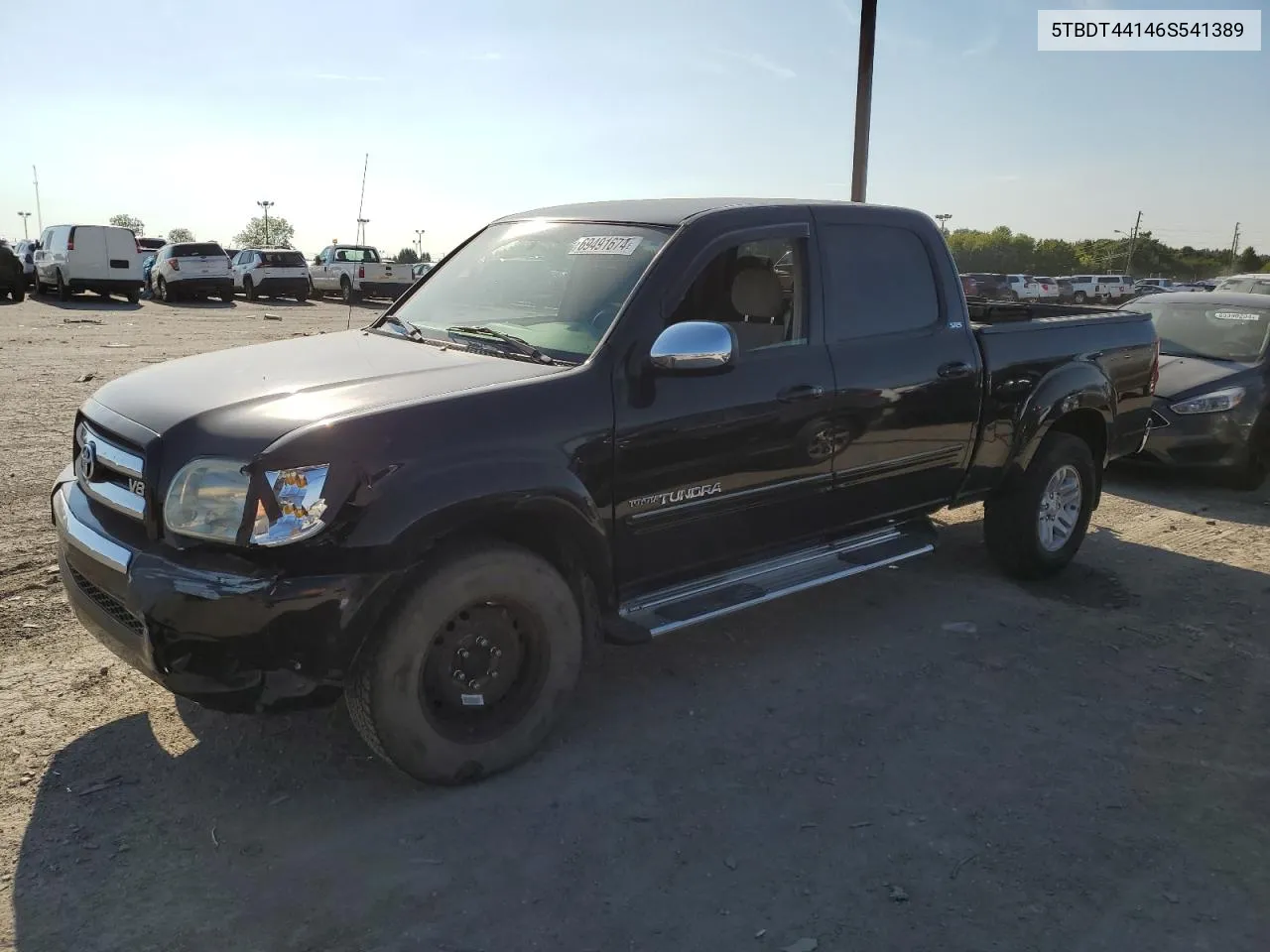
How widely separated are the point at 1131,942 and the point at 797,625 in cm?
238

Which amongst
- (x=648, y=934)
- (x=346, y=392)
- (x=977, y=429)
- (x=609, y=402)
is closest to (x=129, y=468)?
(x=346, y=392)

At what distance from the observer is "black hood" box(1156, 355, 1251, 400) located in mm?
8094

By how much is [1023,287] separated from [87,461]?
45.6 metres

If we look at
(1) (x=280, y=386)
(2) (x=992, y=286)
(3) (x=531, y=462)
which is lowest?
(3) (x=531, y=462)

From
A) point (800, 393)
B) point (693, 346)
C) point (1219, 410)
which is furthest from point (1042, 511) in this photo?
point (1219, 410)

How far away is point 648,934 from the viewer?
2.67 m

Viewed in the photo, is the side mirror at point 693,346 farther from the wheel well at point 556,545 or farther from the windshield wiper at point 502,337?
the wheel well at point 556,545

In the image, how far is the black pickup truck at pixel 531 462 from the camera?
2938 mm

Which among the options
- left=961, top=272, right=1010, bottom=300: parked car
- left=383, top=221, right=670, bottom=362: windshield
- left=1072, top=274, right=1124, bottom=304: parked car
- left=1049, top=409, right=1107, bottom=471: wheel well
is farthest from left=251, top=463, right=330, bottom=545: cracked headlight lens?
left=1072, top=274, right=1124, bottom=304: parked car

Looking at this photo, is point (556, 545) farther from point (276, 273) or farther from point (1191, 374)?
point (276, 273)

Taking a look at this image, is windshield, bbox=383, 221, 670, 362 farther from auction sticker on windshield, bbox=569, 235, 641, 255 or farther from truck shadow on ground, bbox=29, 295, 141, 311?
truck shadow on ground, bbox=29, 295, 141, 311

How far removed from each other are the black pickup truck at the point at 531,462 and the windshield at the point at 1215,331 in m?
4.48

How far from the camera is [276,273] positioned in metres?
29.8

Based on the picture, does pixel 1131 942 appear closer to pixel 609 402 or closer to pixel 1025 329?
pixel 609 402
